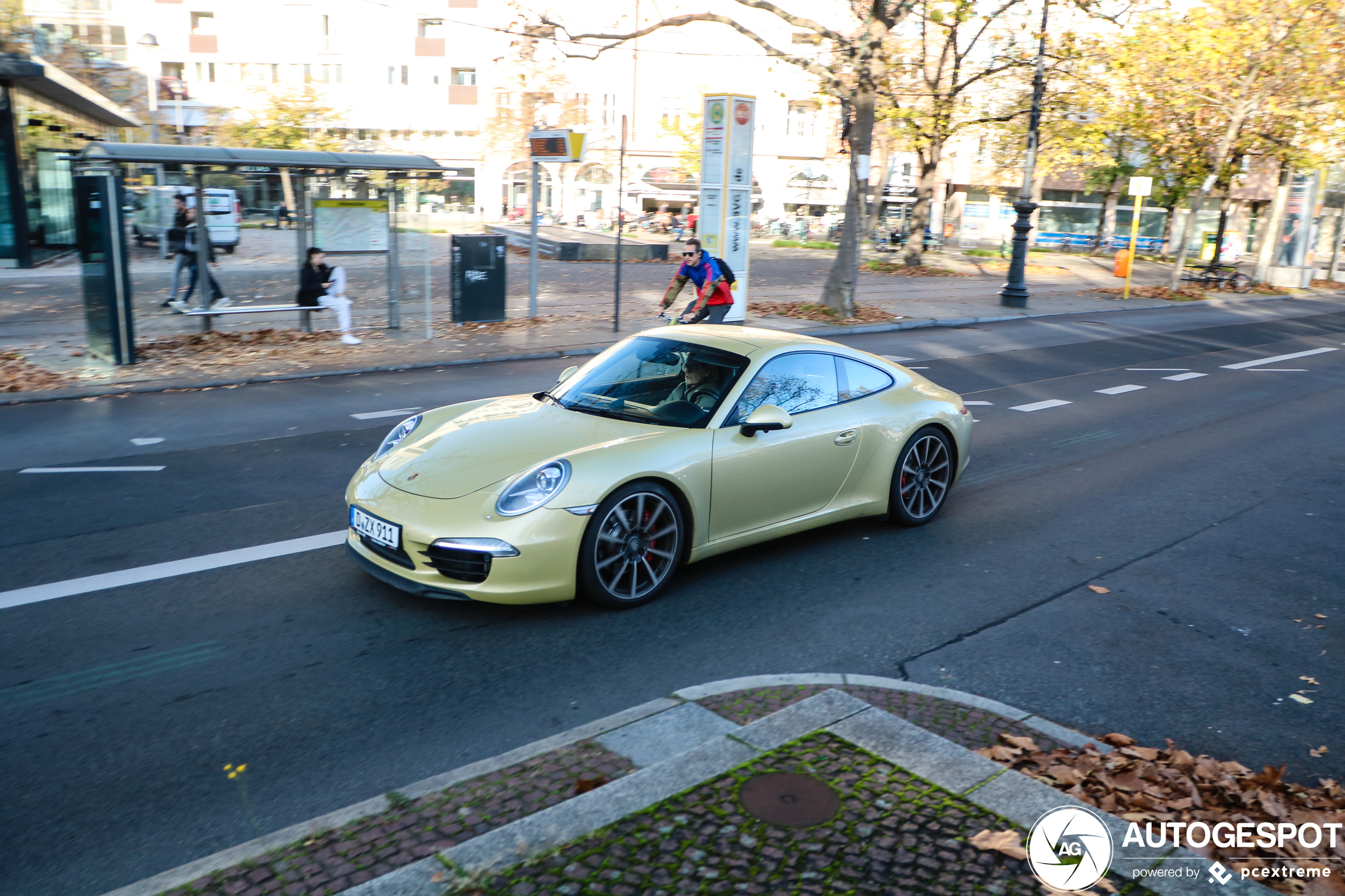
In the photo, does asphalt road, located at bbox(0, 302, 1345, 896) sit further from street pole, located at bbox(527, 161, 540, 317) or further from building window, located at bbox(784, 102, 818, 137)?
building window, located at bbox(784, 102, 818, 137)

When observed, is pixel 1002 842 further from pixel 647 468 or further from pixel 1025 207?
pixel 1025 207

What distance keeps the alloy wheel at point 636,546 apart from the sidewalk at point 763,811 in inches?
45.8

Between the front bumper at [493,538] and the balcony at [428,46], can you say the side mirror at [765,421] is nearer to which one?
the front bumper at [493,538]

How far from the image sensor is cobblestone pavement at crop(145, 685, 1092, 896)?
10.2 ft

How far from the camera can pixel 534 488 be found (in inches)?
205

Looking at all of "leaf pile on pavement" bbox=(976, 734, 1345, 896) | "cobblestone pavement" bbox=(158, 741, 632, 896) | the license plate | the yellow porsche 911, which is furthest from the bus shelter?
"leaf pile on pavement" bbox=(976, 734, 1345, 896)

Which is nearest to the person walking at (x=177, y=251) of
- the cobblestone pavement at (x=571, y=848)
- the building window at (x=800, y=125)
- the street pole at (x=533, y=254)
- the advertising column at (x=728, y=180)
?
the street pole at (x=533, y=254)

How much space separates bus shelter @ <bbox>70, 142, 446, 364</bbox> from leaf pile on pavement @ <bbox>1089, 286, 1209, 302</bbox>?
2127cm

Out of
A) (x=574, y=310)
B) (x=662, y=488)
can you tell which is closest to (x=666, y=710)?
(x=662, y=488)

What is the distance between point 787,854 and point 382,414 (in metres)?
8.31

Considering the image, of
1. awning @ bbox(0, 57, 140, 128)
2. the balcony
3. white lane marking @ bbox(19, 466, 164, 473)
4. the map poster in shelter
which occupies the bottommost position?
white lane marking @ bbox(19, 466, 164, 473)

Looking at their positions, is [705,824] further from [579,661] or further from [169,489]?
[169,489]

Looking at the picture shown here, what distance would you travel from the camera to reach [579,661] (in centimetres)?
492

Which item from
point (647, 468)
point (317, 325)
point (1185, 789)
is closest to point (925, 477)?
point (647, 468)
